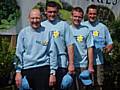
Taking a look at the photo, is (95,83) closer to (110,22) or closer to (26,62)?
(26,62)

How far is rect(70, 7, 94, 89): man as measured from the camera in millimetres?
6793

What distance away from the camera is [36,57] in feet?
19.8

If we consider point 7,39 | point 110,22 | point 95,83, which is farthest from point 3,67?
point 110,22

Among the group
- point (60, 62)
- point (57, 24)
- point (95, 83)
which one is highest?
point (57, 24)

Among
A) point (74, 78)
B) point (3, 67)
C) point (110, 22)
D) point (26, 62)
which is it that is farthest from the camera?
point (110, 22)

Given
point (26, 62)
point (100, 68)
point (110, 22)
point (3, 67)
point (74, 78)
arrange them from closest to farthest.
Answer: point (26, 62) < point (74, 78) < point (100, 68) < point (3, 67) < point (110, 22)

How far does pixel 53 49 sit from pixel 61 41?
26cm

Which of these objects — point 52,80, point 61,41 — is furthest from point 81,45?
point 52,80

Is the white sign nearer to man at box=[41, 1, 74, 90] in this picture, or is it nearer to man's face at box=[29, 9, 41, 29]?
man at box=[41, 1, 74, 90]

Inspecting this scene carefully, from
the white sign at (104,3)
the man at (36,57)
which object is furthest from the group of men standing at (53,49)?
the white sign at (104,3)

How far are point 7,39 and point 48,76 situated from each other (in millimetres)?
2150

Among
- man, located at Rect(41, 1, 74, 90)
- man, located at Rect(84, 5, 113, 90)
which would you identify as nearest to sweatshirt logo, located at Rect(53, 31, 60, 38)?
man, located at Rect(41, 1, 74, 90)

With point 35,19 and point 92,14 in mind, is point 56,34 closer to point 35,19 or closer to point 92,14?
point 35,19

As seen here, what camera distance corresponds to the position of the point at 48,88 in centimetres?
612
